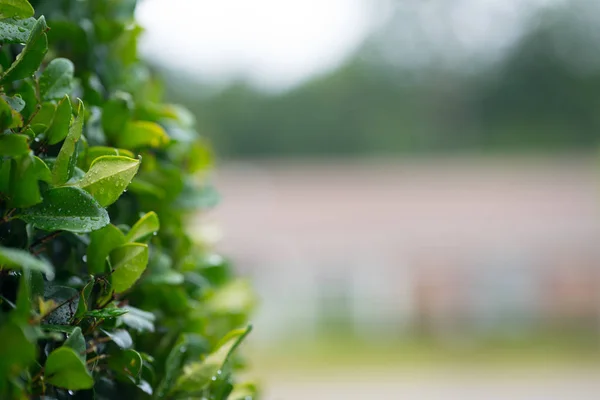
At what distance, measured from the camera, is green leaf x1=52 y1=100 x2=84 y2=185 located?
1.86 feet

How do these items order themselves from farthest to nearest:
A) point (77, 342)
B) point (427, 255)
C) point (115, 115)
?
point (427, 255) → point (115, 115) → point (77, 342)

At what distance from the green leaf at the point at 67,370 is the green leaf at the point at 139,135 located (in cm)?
32

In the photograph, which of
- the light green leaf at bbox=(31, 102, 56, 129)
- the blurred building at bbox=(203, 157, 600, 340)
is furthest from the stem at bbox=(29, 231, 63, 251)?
the blurred building at bbox=(203, 157, 600, 340)

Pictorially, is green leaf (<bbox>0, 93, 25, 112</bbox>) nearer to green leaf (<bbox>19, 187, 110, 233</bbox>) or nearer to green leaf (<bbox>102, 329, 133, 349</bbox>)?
green leaf (<bbox>19, 187, 110, 233</bbox>)

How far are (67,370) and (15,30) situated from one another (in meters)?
0.29

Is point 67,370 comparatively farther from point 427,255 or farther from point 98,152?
point 427,255

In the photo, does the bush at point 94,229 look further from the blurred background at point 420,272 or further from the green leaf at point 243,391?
the blurred background at point 420,272

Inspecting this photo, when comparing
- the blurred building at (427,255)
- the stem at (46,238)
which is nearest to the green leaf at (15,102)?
the stem at (46,238)

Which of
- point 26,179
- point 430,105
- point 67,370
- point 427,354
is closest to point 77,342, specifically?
point 67,370

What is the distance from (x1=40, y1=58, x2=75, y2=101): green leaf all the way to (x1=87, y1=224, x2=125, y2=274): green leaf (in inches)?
5.6

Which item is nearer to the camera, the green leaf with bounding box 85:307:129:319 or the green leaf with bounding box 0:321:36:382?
the green leaf with bounding box 0:321:36:382

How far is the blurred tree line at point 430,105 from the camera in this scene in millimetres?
24109

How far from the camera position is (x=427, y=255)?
10.7 metres

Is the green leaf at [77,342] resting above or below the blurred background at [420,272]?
below
